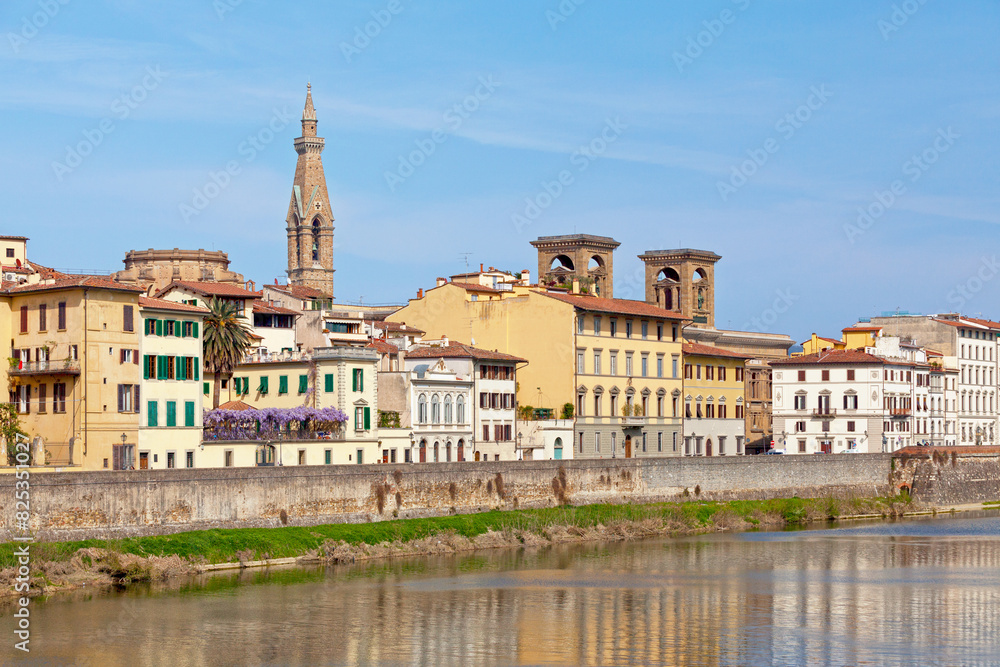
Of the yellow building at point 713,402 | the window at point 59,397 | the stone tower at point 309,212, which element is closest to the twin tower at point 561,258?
the stone tower at point 309,212

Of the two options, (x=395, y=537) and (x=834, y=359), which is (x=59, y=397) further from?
(x=834, y=359)

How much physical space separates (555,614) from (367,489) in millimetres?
17410

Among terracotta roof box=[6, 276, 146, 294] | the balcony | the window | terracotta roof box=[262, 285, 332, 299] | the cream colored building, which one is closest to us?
the balcony

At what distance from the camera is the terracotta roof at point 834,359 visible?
334 feet

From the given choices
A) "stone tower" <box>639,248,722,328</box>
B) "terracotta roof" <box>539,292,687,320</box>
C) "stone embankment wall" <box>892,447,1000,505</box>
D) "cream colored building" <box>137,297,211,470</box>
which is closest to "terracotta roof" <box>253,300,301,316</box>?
"cream colored building" <box>137,297,211,470</box>

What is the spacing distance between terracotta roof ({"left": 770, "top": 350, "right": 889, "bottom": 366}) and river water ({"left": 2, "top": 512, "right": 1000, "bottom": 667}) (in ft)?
137

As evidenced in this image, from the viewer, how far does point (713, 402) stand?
3883 inches

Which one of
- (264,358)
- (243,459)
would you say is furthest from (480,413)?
(243,459)

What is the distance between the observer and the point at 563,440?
84.0 meters

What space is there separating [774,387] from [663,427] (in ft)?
55.8

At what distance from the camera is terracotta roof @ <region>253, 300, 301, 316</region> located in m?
79.2

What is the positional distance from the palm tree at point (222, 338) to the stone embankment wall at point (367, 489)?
41.8 feet

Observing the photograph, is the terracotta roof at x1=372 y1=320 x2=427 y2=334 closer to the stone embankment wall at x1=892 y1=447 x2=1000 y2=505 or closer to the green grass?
the green grass

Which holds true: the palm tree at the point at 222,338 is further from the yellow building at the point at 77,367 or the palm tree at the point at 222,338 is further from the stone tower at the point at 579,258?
the stone tower at the point at 579,258
